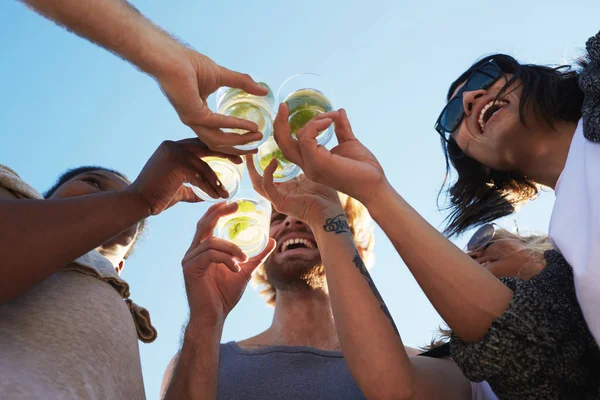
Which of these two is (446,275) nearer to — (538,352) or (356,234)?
(538,352)

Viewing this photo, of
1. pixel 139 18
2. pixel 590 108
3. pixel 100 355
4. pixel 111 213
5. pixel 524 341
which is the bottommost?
pixel 524 341

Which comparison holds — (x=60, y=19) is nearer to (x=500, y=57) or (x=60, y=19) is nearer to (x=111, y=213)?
(x=111, y=213)

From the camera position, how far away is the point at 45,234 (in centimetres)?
198

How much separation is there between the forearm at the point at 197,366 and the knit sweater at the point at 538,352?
1.27 metres

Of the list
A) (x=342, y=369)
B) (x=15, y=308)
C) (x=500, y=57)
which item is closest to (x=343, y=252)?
(x=342, y=369)

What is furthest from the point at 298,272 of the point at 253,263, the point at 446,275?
the point at 446,275

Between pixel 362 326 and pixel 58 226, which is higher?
pixel 58 226

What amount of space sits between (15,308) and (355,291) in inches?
53.8

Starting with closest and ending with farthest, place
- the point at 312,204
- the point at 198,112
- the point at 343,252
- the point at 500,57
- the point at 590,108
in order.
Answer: the point at 590,108 < the point at 198,112 < the point at 343,252 < the point at 312,204 < the point at 500,57

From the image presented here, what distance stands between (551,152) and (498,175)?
0.66 m

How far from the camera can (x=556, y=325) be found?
78.9 inches

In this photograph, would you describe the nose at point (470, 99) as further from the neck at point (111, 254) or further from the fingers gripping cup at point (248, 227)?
the neck at point (111, 254)

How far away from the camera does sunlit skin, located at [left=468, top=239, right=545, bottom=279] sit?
315 centimetres

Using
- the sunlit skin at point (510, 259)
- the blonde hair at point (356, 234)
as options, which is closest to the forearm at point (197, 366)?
the sunlit skin at point (510, 259)
